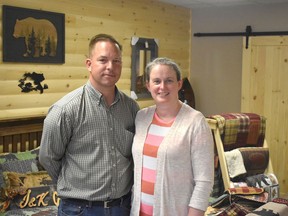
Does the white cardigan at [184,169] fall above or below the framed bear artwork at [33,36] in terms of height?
below

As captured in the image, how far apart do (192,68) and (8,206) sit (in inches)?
138

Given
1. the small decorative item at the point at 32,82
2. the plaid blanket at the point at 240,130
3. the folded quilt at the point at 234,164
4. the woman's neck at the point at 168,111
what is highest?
the small decorative item at the point at 32,82

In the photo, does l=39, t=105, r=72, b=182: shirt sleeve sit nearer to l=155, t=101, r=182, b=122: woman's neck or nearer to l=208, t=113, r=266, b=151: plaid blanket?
l=155, t=101, r=182, b=122: woman's neck

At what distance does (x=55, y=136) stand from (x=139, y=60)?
119 inches

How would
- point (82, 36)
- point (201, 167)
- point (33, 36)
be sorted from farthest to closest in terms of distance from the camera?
point (82, 36)
point (33, 36)
point (201, 167)

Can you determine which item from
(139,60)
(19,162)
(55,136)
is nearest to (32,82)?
(19,162)

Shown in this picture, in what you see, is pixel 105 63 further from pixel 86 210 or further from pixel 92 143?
pixel 86 210

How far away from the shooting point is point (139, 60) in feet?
15.6

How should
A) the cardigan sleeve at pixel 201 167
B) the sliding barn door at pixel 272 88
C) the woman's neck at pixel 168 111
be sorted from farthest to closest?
the sliding barn door at pixel 272 88, the woman's neck at pixel 168 111, the cardigan sleeve at pixel 201 167

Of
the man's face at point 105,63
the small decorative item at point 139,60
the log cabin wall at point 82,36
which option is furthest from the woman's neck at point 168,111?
the small decorative item at point 139,60

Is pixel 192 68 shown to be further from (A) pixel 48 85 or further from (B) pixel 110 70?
(B) pixel 110 70

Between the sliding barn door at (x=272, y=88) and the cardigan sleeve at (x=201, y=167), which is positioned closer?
the cardigan sleeve at (x=201, y=167)

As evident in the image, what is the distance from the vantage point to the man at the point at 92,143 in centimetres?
181

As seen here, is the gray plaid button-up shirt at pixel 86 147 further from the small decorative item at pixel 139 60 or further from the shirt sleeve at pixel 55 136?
the small decorative item at pixel 139 60
